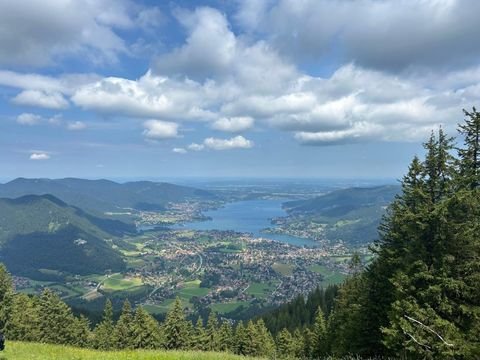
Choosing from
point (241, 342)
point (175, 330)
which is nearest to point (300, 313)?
point (241, 342)

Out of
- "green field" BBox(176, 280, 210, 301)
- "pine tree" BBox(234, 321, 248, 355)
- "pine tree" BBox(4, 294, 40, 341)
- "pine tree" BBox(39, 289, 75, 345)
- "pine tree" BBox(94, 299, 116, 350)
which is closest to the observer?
"pine tree" BBox(4, 294, 40, 341)

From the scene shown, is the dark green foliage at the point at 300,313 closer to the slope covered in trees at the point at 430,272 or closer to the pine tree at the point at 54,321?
the pine tree at the point at 54,321

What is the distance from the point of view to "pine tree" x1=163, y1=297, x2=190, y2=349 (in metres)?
50.8

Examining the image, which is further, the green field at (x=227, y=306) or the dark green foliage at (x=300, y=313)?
the green field at (x=227, y=306)

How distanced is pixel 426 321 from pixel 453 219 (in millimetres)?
5655

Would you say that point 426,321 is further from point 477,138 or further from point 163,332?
point 163,332

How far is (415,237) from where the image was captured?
20297mm

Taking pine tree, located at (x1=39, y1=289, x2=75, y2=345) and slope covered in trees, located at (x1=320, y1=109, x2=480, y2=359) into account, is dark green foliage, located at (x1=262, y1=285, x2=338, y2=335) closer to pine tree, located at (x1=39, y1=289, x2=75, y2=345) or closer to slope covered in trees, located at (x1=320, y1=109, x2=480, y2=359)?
pine tree, located at (x1=39, y1=289, x2=75, y2=345)

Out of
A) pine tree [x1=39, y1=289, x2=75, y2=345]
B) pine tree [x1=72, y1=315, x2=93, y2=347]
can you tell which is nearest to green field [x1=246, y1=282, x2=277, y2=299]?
pine tree [x1=72, y1=315, x2=93, y2=347]

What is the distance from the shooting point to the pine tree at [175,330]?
50750 mm

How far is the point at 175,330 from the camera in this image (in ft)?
168

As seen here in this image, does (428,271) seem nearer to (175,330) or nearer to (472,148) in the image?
(472,148)

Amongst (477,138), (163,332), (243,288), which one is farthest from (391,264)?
(243,288)

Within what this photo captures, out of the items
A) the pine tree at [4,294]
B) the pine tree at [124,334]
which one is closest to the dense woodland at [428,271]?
the pine tree at [124,334]
